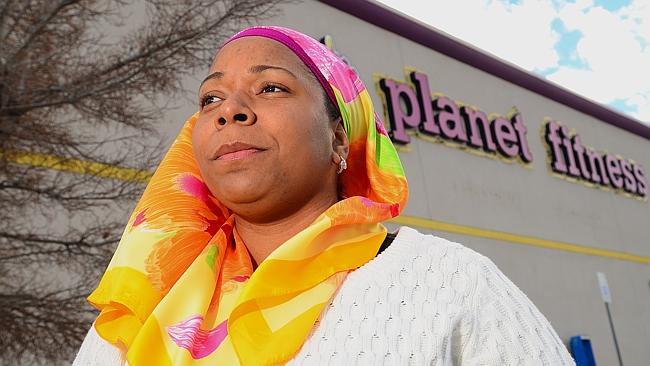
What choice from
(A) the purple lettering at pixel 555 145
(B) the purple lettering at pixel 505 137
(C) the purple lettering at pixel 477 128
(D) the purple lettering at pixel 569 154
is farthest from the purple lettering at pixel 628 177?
(C) the purple lettering at pixel 477 128

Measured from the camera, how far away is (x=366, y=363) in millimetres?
896

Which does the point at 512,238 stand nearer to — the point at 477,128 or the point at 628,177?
the point at 477,128

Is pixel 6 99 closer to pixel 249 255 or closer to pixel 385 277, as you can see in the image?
pixel 249 255

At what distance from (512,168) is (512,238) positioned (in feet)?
3.96

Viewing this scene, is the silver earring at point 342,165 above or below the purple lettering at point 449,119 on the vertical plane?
below

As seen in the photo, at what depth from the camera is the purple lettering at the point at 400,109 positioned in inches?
301

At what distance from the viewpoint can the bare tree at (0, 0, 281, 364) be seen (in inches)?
125

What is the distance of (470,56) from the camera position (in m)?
9.30

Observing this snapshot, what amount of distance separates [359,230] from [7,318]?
102 inches

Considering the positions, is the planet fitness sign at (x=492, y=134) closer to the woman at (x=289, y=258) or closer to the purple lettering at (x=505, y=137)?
the purple lettering at (x=505, y=137)

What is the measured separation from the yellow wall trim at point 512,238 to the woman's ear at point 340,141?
5.64m

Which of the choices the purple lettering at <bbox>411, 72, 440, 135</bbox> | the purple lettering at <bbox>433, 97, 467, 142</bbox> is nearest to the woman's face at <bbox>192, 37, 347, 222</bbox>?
the purple lettering at <bbox>411, 72, 440, 135</bbox>

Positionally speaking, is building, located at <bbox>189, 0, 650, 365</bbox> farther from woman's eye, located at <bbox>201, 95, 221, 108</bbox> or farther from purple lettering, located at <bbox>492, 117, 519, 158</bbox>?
woman's eye, located at <bbox>201, 95, 221, 108</bbox>

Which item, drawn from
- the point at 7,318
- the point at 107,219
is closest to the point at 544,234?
the point at 107,219
